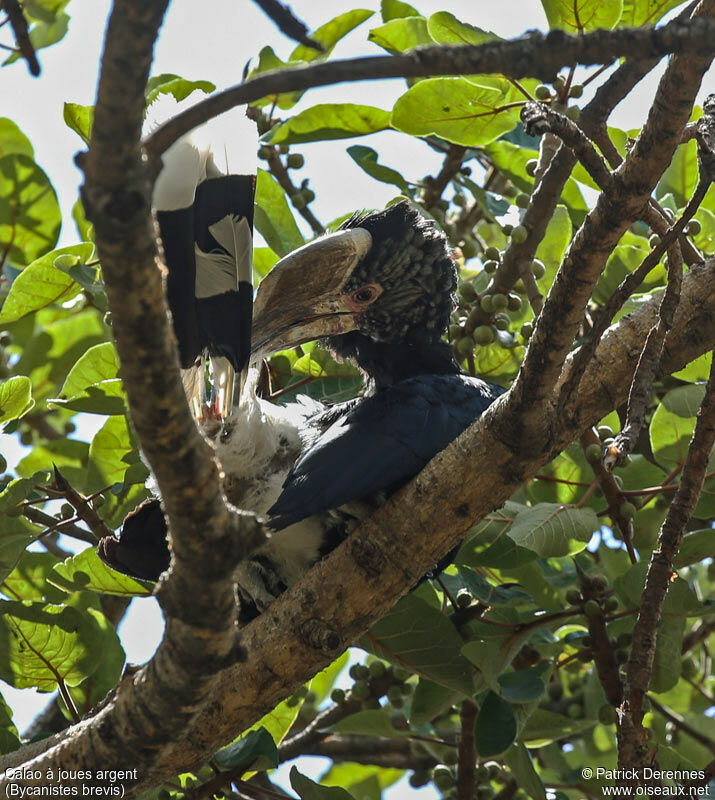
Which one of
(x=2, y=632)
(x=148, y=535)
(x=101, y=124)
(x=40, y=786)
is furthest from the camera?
(x=148, y=535)

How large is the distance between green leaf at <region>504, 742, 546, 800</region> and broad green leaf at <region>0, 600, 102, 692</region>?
110cm

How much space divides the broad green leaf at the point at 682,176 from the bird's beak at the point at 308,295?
1.07m

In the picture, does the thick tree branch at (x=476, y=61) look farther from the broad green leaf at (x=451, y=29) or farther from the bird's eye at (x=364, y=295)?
the bird's eye at (x=364, y=295)

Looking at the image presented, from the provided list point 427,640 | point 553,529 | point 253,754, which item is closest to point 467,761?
point 427,640

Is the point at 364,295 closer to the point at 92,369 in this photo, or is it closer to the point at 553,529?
the point at 92,369

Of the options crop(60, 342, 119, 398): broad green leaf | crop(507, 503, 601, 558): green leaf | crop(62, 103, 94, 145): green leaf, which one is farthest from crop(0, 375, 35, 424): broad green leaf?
crop(507, 503, 601, 558): green leaf

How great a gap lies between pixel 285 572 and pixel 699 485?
114cm

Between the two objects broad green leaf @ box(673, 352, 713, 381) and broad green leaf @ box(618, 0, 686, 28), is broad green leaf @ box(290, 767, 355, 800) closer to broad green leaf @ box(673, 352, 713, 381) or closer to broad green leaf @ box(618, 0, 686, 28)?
broad green leaf @ box(673, 352, 713, 381)

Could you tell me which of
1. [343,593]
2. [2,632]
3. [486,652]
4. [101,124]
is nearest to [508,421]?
[343,593]

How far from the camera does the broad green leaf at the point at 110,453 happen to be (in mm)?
2770

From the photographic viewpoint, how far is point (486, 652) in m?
2.47

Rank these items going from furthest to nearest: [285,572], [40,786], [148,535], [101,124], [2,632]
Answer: [285,572], [148,535], [2,632], [40,786], [101,124]

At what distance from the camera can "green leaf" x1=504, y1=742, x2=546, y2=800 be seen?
2551mm

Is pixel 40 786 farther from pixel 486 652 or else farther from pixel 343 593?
pixel 486 652
